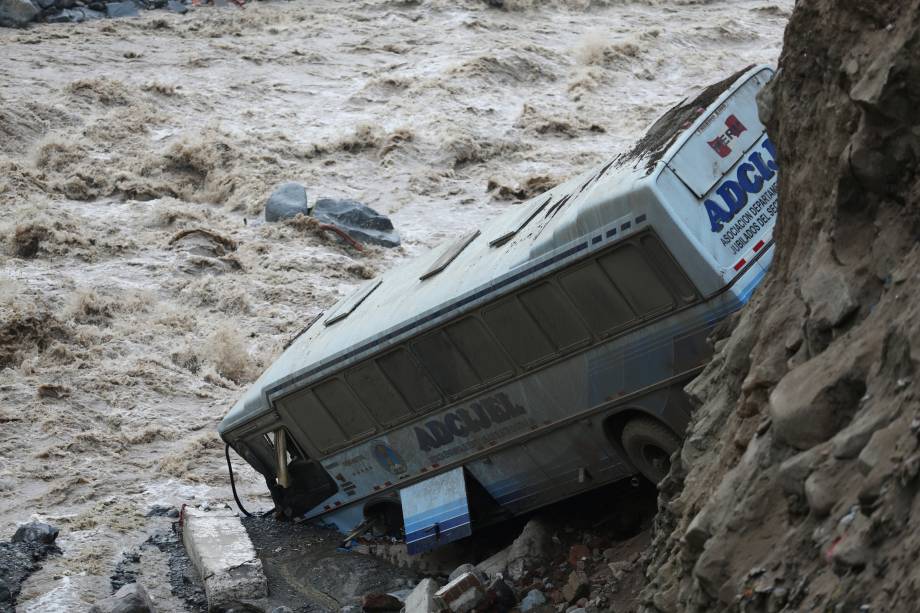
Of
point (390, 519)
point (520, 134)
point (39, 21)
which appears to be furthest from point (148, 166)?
point (390, 519)

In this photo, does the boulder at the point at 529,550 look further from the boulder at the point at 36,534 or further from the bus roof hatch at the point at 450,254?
the boulder at the point at 36,534

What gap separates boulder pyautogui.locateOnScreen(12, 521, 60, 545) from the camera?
49.3ft

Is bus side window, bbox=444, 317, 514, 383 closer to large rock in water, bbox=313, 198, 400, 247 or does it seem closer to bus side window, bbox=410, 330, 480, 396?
bus side window, bbox=410, 330, 480, 396

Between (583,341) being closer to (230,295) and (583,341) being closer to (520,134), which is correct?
(230,295)

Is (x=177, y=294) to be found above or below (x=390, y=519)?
below

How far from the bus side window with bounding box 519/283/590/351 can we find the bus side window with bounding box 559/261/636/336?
0.36 ft

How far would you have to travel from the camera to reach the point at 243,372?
22484 mm

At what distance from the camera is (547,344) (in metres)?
11.1

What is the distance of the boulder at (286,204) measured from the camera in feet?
91.7

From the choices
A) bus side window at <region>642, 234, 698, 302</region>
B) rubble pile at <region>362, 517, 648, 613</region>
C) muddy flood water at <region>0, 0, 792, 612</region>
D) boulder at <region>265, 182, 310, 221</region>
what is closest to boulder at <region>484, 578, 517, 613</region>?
rubble pile at <region>362, 517, 648, 613</region>

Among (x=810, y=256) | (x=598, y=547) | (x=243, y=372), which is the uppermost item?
(x=810, y=256)

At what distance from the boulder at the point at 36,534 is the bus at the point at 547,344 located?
3.05m

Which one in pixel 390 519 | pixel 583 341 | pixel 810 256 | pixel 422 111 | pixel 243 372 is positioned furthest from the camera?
pixel 422 111

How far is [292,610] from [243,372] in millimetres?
9973
